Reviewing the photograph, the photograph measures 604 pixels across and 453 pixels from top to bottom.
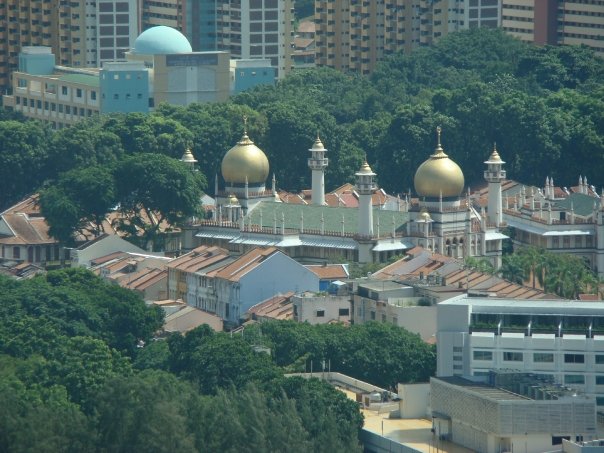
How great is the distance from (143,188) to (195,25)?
59.8 m

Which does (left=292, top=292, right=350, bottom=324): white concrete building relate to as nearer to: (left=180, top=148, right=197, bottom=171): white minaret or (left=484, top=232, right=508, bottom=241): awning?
(left=484, top=232, right=508, bottom=241): awning

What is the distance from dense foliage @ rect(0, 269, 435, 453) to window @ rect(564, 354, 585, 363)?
22.0ft

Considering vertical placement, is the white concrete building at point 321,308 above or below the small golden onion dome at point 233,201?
below

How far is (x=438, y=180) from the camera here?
13275cm

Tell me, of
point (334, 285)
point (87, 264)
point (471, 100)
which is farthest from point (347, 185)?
point (334, 285)

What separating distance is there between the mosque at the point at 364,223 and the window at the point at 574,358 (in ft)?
103

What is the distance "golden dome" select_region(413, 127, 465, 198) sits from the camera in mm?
132750

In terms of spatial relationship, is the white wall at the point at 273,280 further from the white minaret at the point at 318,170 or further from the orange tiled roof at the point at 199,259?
the white minaret at the point at 318,170

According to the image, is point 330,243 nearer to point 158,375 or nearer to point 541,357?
point 158,375

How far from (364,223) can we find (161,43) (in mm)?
48636

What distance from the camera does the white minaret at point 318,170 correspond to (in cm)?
14238

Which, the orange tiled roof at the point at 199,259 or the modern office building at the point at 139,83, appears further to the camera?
the modern office building at the point at 139,83

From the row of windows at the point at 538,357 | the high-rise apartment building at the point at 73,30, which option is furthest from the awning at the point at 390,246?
the high-rise apartment building at the point at 73,30

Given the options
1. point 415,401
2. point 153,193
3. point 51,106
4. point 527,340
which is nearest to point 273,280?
point 153,193
